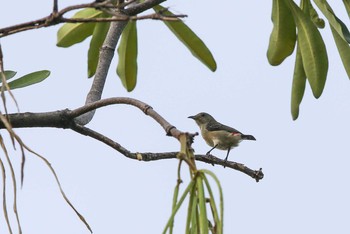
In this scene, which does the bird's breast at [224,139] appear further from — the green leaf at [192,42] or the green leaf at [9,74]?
the green leaf at [9,74]

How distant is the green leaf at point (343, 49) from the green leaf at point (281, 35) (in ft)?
0.53

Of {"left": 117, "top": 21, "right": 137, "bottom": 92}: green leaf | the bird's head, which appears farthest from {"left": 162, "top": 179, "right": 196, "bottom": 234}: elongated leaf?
the bird's head

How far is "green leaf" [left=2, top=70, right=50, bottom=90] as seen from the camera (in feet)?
6.88

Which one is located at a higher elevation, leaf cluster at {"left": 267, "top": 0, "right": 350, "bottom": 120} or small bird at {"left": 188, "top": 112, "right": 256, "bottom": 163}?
leaf cluster at {"left": 267, "top": 0, "right": 350, "bottom": 120}

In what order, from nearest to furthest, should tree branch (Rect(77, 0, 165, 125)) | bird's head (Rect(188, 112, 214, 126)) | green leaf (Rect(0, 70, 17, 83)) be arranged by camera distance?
tree branch (Rect(77, 0, 165, 125)) < green leaf (Rect(0, 70, 17, 83)) < bird's head (Rect(188, 112, 214, 126))

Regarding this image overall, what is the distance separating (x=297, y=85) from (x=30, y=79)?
3.24 feet

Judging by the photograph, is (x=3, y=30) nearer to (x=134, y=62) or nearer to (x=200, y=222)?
(x=200, y=222)

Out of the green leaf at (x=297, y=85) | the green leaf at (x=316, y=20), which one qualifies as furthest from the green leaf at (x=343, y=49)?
the green leaf at (x=316, y=20)

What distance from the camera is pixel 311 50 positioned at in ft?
8.55

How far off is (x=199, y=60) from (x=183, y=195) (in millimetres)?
1618

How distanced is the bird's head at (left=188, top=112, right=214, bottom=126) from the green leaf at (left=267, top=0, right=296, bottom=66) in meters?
3.41

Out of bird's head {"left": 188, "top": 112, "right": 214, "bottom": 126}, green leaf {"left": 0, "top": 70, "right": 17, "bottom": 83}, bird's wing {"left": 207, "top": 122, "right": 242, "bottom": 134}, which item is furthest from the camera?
bird's head {"left": 188, "top": 112, "right": 214, "bottom": 126}

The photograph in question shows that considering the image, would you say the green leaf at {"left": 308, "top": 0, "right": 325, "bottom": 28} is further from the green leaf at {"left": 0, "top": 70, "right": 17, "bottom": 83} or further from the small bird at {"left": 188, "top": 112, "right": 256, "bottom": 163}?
the small bird at {"left": 188, "top": 112, "right": 256, "bottom": 163}

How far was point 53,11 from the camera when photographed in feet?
4.00
